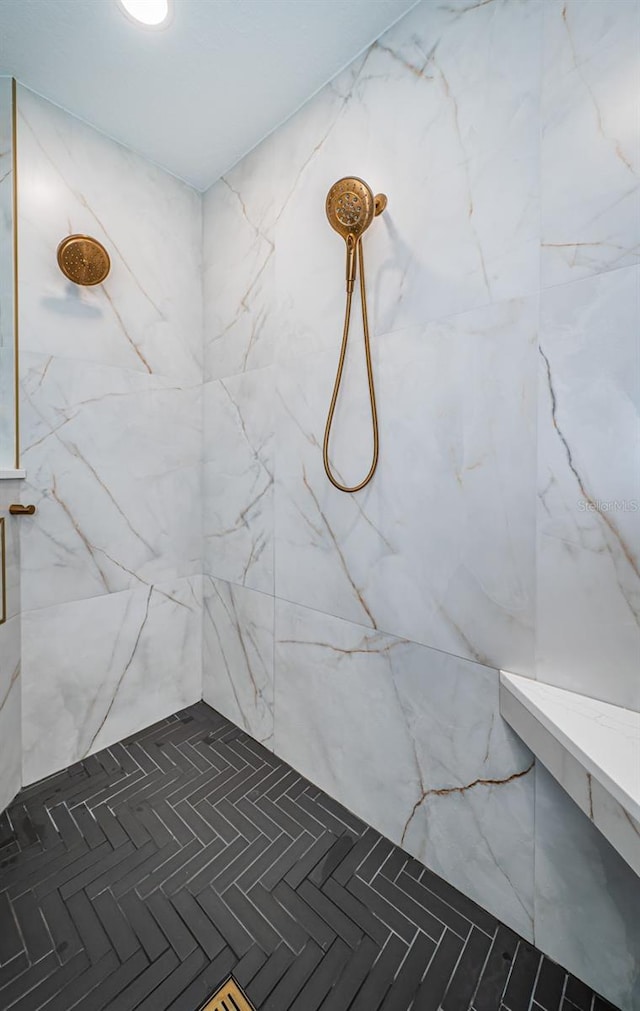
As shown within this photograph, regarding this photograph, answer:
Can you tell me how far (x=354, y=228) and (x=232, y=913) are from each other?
193 cm

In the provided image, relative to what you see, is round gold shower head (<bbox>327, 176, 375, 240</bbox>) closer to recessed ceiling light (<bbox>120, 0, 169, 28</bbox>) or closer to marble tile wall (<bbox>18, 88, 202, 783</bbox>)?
recessed ceiling light (<bbox>120, 0, 169, 28</bbox>)

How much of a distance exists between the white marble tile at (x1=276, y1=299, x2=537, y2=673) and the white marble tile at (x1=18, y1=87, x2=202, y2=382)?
2.42 feet

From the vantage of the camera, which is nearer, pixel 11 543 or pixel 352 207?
pixel 352 207

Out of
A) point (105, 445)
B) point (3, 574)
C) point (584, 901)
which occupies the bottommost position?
point (584, 901)

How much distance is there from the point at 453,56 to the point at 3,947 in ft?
8.35

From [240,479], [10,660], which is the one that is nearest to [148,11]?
[240,479]

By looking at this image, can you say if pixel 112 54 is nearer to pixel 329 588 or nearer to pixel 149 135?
pixel 149 135

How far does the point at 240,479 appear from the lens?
186cm

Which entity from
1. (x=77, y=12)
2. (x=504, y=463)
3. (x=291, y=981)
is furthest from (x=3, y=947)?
(x=77, y=12)

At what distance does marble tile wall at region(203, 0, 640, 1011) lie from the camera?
0.92 m

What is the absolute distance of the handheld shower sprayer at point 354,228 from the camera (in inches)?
48.3

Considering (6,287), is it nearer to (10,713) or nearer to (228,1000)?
(10,713)

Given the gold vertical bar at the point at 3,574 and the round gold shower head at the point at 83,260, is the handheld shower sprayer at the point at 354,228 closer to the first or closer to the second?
the round gold shower head at the point at 83,260

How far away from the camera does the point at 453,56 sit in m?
1.14
